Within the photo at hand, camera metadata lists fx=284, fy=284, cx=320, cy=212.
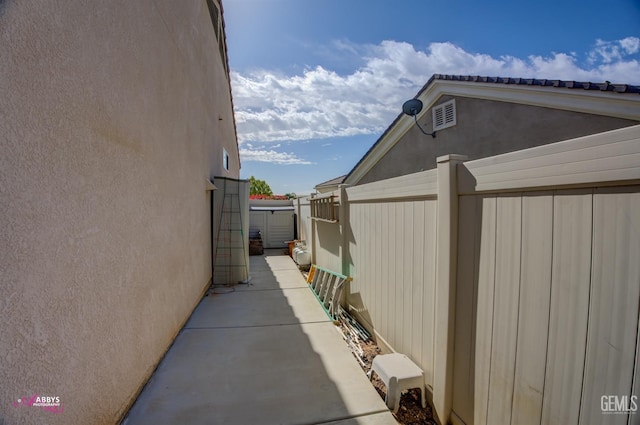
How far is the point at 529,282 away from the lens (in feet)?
5.82

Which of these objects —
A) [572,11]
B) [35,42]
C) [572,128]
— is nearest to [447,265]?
[35,42]

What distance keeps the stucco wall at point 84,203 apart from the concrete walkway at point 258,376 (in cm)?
32

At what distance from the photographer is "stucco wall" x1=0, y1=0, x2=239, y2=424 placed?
130 centimetres

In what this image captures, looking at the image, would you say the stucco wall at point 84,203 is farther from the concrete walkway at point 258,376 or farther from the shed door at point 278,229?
the shed door at point 278,229

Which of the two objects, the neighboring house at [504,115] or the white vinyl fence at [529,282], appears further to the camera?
the neighboring house at [504,115]

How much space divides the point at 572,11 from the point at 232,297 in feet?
25.4

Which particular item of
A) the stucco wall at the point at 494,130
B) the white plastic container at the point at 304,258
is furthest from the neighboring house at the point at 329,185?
the stucco wall at the point at 494,130

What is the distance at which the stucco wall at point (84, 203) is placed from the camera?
4.28 ft

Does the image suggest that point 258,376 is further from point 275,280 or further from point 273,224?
point 273,224

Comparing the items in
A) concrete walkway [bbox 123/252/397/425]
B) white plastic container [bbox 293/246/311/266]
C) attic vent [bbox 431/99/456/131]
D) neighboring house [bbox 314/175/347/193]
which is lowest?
concrete walkway [bbox 123/252/397/425]

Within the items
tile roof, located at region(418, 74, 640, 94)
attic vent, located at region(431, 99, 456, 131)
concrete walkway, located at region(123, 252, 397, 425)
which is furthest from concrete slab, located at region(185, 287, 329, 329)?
tile roof, located at region(418, 74, 640, 94)

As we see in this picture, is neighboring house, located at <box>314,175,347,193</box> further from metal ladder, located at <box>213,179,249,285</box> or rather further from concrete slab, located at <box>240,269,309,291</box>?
metal ladder, located at <box>213,179,249,285</box>

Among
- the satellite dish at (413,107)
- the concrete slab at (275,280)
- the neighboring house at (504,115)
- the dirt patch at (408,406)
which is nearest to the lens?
the dirt patch at (408,406)

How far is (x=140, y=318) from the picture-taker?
106 inches
